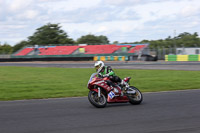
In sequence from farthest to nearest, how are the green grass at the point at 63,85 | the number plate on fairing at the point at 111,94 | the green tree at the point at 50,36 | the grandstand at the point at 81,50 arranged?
the green tree at the point at 50,36 → the grandstand at the point at 81,50 → the green grass at the point at 63,85 → the number plate on fairing at the point at 111,94

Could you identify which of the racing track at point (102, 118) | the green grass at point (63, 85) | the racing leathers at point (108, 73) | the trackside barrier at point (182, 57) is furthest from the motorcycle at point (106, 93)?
the trackside barrier at point (182, 57)

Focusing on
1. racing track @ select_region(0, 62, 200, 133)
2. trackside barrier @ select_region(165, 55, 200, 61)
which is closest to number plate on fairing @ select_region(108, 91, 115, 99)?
racing track @ select_region(0, 62, 200, 133)

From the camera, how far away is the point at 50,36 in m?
89.6

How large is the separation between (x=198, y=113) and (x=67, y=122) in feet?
10.9

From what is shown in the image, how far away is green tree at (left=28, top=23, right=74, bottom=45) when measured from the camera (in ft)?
291

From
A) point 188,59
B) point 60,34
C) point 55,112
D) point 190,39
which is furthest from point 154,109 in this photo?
point 190,39

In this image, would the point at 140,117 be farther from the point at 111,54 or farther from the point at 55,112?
the point at 111,54

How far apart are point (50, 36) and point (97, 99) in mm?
82735

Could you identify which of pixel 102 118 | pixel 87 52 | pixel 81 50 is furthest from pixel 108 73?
pixel 81 50

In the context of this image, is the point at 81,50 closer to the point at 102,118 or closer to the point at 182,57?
the point at 182,57

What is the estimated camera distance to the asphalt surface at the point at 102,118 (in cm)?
600

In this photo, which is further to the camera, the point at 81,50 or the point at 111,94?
the point at 81,50

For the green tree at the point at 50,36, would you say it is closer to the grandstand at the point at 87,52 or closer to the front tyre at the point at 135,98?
the grandstand at the point at 87,52

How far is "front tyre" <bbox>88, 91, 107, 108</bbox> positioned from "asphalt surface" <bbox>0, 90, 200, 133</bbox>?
18 centimetres
